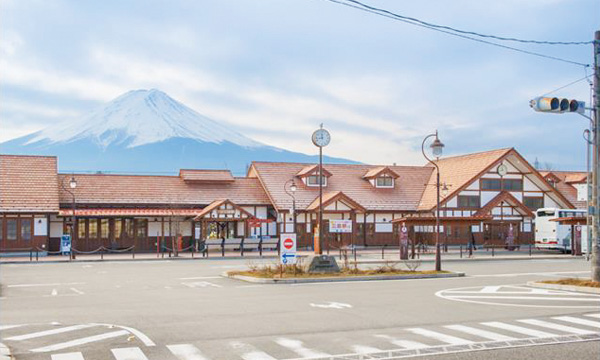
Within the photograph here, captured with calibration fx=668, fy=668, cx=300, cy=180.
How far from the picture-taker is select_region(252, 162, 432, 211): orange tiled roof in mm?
51281

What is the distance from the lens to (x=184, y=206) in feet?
161

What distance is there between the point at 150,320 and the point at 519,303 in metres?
9.26

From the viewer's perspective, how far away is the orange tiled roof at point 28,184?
4166cm

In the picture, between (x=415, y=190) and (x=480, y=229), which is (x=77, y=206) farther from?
(x=480, y=229)

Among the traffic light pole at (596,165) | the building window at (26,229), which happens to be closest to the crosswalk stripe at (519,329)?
the traffic light pole at (596,165)

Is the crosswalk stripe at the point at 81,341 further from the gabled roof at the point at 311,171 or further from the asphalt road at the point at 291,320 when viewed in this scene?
the gabled roof at the point at 311,171

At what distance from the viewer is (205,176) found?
51.8m

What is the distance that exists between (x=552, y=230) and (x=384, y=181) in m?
13.8

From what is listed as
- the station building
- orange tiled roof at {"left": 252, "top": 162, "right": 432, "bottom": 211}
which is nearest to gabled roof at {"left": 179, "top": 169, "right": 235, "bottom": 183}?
the station building

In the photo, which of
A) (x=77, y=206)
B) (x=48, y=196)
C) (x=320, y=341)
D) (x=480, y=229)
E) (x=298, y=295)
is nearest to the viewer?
(x=320, y=341)

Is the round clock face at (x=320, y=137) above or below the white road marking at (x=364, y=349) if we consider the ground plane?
above

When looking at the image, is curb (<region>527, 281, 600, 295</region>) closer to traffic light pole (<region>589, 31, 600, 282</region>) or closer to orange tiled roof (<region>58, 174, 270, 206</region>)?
traffic light pole (<region>589, 31, 600, 282</region>)

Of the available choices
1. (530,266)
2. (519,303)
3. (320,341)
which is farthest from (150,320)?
(530,266)

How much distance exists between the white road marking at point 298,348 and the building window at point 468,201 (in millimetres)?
43410
